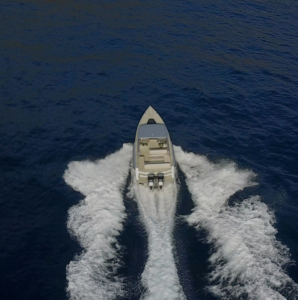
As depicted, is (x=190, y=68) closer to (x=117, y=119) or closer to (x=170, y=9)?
(x=117, y=119)

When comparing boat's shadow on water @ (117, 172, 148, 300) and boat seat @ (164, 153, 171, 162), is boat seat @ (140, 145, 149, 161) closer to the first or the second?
boat seat @ (164, 153, 171, 162)

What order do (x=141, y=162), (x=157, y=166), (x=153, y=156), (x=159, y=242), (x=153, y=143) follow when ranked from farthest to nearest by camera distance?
(x=153, y=143) < (x=153, y=156) < (x=141, y=162) < (x=157, y=166) < (x=159, y=242)

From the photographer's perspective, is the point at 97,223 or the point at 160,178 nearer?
the point at 97,223

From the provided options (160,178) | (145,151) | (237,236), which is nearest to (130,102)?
(145,151)

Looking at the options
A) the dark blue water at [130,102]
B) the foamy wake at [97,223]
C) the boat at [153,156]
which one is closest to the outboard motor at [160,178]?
the boat at [153,156]

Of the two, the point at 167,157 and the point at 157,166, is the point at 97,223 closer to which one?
the point at 157,166

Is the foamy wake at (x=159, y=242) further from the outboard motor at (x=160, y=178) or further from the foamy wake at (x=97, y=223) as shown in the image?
the foamy wake at (x=97, y=223)

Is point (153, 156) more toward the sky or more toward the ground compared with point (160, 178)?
more toward the sky
